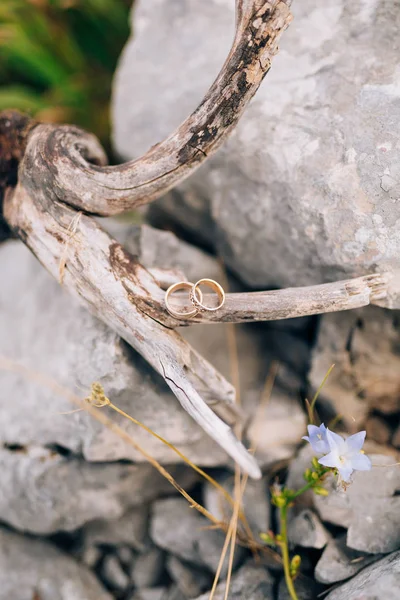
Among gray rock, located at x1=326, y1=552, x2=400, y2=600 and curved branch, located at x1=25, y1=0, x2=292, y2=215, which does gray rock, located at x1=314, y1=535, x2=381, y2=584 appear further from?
curved branch, located at x1=25, y1=0, x2=292, y2=215

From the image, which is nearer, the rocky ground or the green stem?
the green stem

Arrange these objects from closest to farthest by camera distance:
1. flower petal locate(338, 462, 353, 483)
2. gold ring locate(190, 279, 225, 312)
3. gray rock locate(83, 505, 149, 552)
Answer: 1. flower petal locate(338, 462, 353, 483)
2. gold ring locate(190, 279, 225, 312)
3. gray rock locate(83, 505, 149, 552)

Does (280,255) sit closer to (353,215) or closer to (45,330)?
(353,215)

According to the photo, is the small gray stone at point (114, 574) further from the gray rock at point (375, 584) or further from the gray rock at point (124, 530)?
the gray rock at point (375, 584)

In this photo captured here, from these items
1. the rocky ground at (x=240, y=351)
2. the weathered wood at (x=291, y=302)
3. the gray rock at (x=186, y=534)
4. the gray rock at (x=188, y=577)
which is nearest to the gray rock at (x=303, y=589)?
the rocky ground at (x=240, y=351)

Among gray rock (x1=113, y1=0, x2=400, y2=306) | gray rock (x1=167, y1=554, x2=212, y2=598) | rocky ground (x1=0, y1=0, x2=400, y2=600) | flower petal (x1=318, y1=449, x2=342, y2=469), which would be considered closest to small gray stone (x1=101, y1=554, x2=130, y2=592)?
rocky ground (x1=0, y1=0, x2=400, y2=600)

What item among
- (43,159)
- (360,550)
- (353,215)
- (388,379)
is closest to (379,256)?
(353,215)
